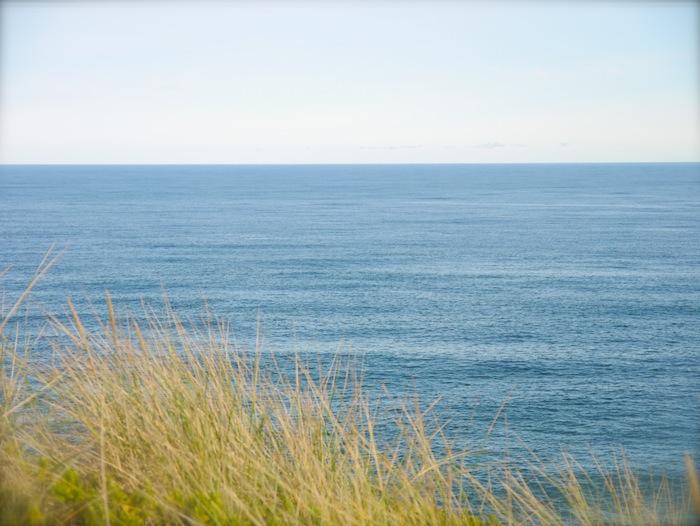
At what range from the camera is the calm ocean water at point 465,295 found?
30.6 m

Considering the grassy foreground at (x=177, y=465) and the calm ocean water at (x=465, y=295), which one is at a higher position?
the grassy foreground at (x=177, y=465)

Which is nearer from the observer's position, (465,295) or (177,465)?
(177,465)

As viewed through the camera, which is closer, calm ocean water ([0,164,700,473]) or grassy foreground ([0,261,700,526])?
grassy foreground ([0,261,700,526])

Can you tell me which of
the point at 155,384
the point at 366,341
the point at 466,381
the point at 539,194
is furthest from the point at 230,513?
the point at 539,194

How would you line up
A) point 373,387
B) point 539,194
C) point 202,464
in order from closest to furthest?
point 202,464 → point 373,387 → point 539,194

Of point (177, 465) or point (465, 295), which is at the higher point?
point (177, 465)

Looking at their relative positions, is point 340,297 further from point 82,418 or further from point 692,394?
point 82,418

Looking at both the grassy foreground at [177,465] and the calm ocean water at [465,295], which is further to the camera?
the calm ocean water at [465,295]

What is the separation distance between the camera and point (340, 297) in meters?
47.5

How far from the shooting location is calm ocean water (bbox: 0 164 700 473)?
30562 millimetres

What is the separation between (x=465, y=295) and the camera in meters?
49.2

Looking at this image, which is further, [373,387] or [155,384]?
[373,387]

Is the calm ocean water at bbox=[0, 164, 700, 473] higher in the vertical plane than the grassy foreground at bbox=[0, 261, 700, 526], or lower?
lower

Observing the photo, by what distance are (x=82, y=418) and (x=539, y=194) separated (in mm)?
144734
